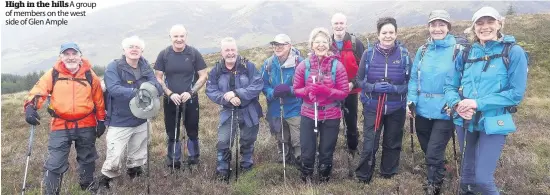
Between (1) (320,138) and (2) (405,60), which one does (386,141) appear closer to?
(1) (320,138)

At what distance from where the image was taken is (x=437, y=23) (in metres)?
5.45

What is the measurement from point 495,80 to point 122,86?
537cm

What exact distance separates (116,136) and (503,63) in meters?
5.86

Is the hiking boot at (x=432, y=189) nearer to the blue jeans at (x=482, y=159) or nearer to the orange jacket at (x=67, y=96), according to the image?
the blue jeans at (x=482, y=159)

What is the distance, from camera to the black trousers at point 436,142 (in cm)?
551

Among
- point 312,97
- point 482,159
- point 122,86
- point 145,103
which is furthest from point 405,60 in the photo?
point 122,86

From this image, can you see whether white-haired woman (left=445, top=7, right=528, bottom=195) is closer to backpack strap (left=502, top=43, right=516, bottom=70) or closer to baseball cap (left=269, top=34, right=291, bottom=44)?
backpack strap (left=502, top=43, right=516, bottom=70)

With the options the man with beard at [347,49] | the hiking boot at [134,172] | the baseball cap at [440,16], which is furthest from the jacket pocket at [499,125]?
the hiking boot at [134,172]

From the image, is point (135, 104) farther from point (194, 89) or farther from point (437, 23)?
point (437, 23)

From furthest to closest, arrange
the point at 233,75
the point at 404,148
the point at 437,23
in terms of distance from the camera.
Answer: the point at 404,148 < the point at 233,75 < the point at 437,23

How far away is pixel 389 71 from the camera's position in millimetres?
5996

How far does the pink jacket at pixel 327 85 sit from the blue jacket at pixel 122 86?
246 cm

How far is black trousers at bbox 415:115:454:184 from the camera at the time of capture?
5508 millimetres

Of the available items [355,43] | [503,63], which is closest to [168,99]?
[355,43]
